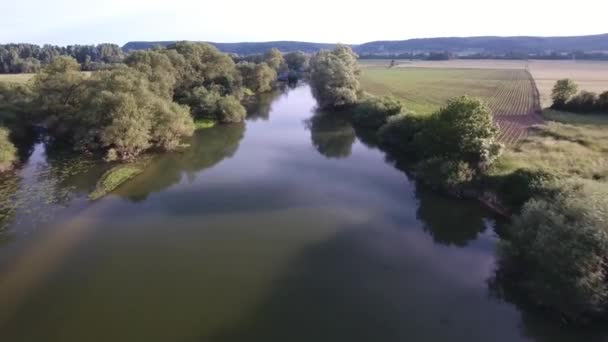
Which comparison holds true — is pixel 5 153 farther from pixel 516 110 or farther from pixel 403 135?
pixel 516 110

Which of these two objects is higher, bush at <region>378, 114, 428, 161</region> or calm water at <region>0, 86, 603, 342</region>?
bush at <region>378, 114, 428, 161</region>

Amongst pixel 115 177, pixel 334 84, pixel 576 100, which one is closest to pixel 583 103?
pixel 576 100

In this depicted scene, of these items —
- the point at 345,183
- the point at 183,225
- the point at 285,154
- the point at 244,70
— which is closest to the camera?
the point at 183,225

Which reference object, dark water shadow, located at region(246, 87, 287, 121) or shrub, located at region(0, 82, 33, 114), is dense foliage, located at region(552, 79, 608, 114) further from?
shrub, located at region(0, 82, 33, 114)

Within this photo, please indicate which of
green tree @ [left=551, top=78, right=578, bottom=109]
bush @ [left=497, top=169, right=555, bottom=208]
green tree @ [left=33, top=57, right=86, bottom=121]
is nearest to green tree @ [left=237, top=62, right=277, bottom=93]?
green tree @ [left=33, top=57, right=86, bottom=121]

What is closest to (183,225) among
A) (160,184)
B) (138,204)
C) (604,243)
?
(138,204)

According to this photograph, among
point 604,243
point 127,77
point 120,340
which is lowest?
point 120,340

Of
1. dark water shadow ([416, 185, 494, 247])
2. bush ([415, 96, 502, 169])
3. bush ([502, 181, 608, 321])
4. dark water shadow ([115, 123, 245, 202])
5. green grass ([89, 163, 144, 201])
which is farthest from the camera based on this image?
dark water shadow ([115, 123, 245, 202])

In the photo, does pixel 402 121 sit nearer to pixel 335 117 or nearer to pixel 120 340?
pixel 335 117
